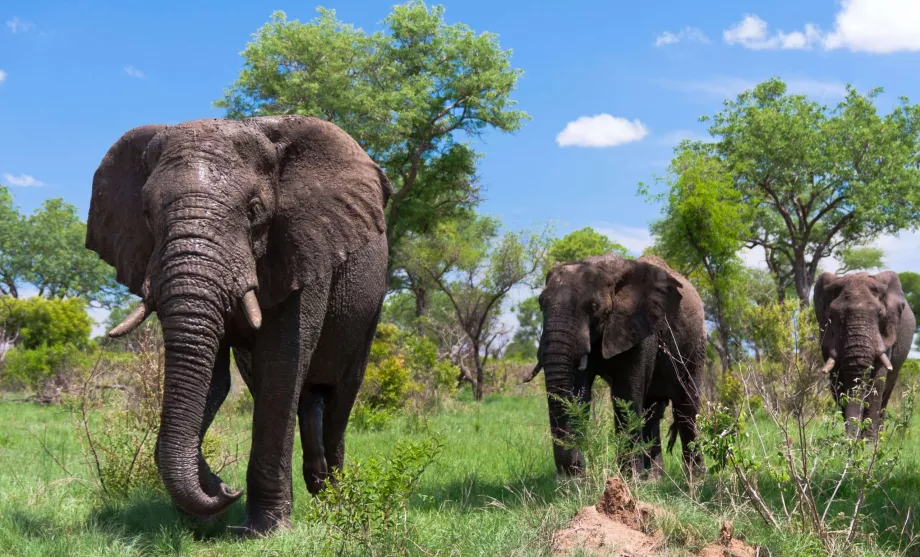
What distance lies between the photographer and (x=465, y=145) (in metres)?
29.5

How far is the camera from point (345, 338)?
6.40m

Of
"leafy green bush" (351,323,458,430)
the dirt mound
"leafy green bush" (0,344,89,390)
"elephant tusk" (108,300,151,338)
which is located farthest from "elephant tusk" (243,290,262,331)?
"leafy green bush" (0,344,89,390)

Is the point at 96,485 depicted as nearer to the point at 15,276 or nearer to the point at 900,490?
the point at 900,490

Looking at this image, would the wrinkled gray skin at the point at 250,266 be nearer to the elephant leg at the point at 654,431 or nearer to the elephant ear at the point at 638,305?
the elephant ear at the point at 638,305

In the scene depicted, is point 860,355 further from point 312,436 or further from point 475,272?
point 475,272

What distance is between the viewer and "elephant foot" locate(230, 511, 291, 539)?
18.3ft

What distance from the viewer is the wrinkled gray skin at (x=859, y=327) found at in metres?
10.2

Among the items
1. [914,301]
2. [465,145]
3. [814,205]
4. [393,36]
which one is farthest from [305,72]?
[914,301]

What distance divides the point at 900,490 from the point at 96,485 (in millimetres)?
6746

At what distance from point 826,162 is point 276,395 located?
2933 cm

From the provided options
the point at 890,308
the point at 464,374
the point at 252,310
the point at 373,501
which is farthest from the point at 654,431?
the point at 464,374

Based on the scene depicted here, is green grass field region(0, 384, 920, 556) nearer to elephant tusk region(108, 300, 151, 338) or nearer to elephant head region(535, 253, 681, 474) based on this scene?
elephant head region(535, 253, 681, 474)

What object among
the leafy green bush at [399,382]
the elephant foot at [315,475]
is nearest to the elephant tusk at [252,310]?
the elephant foot at [315,475]

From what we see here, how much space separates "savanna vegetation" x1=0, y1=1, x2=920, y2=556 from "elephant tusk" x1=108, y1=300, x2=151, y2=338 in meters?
1.30
